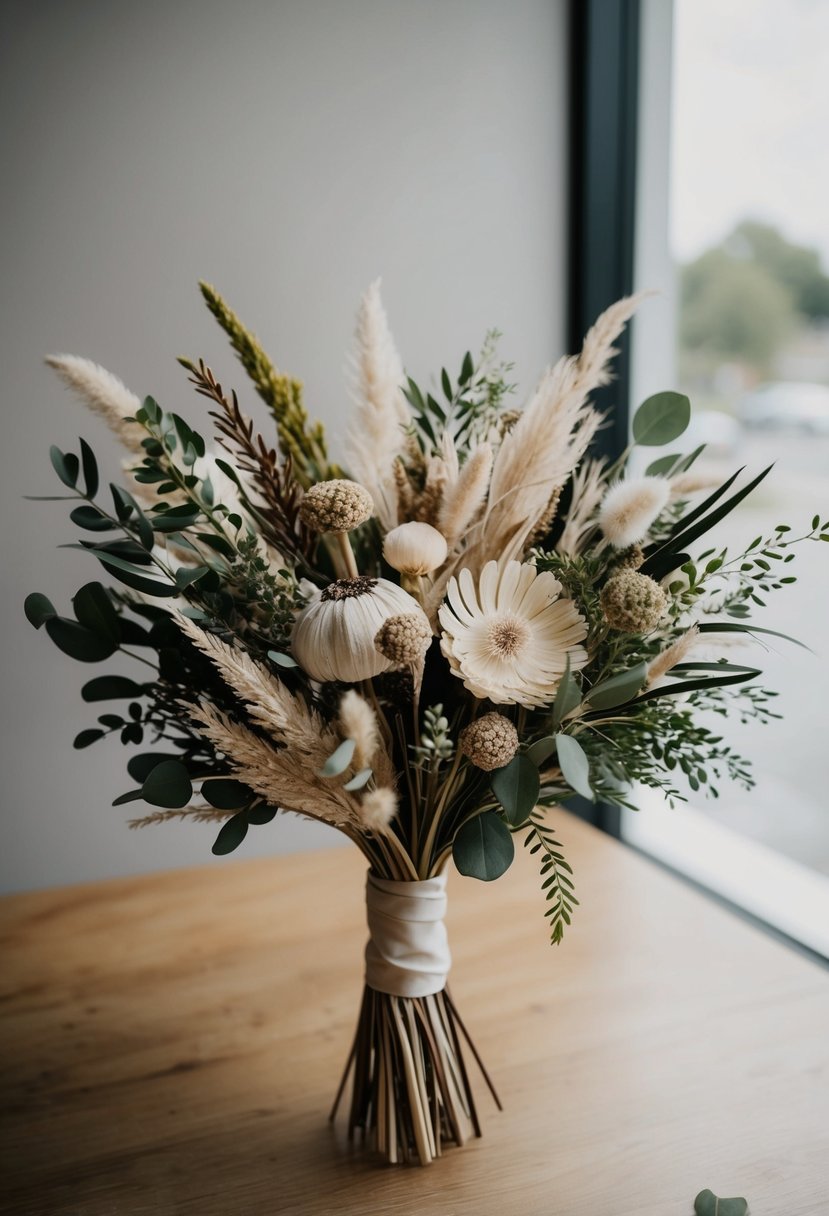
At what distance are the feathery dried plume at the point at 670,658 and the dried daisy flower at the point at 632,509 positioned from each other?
7cm

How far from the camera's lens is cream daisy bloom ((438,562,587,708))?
2.03 ft

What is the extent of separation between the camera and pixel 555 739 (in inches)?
23.7

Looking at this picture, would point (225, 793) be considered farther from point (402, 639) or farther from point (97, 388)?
point (97, 388)

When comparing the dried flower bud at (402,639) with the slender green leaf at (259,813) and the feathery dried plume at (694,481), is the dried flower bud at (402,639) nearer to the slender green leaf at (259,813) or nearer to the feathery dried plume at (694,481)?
the slender green leaf at (259,813)

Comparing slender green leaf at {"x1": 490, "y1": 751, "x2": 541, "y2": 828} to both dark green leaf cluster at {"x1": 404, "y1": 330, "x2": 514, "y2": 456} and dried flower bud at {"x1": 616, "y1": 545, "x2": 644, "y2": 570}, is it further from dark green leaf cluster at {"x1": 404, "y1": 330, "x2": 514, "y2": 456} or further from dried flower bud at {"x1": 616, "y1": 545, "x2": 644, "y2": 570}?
dark green leaf cluster at {"x1": 404, "y1": 330, "x2": 514, "y2": 456}

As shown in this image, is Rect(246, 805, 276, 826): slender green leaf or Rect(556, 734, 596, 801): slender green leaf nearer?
Rect(556, 734, 596, 801): slender green leaf

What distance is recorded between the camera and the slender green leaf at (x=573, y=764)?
22.7 inches

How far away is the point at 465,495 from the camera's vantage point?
0.64m

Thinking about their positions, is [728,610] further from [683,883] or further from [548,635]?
[683,883]

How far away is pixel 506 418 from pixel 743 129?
2.39 feet

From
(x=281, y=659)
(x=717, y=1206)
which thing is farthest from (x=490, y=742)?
(x=717, y=1206)

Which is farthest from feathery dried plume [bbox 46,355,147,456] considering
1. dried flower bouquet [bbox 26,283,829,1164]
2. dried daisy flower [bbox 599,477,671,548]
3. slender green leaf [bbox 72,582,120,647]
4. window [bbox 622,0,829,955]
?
window [bbox 622,0,829,955]

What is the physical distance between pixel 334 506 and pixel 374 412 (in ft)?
0.52

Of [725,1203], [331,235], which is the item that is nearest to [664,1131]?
[725,1203]
